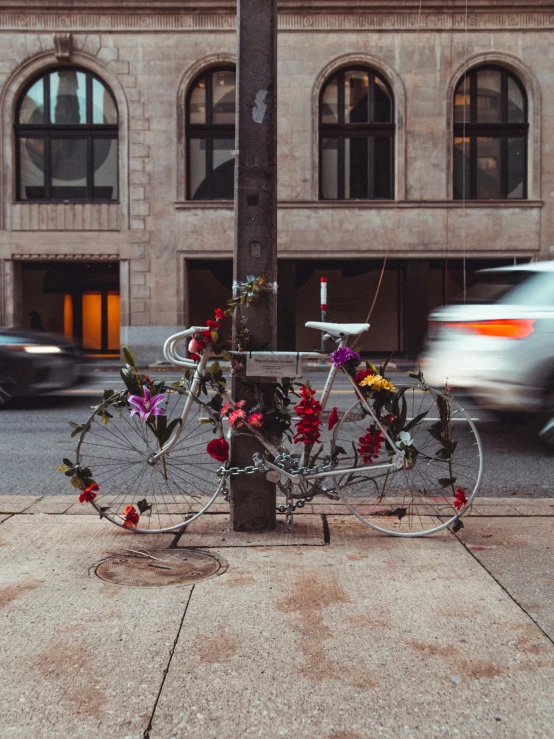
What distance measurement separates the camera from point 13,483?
20.4 feet

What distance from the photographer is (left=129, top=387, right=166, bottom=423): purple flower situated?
175 inches

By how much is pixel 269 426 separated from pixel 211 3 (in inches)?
813

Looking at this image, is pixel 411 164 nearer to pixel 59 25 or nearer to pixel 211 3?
pixel 211 3

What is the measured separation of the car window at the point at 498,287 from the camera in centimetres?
742

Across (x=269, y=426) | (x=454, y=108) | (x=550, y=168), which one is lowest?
(x=269, y=426)

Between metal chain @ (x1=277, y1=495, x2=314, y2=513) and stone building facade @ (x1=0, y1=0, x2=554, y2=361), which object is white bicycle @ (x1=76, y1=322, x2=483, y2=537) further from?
stone building facade @ (x1=0, y1=0, x2=554, y2=361)

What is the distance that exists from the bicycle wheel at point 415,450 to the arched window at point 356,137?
18.8 meters

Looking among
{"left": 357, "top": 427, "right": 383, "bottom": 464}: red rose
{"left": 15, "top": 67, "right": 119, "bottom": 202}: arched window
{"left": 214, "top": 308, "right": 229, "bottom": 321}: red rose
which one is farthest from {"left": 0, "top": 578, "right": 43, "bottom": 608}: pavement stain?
{"left": 15, "top": 67, "right": 119, "bottom": 202}: arched window

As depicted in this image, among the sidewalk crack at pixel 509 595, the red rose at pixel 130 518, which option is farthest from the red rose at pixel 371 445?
the red rose at pixel 130 518

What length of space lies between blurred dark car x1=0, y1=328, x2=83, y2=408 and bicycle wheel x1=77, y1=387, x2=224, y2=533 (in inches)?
182

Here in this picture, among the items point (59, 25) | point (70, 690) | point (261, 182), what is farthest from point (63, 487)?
point (59, 25)

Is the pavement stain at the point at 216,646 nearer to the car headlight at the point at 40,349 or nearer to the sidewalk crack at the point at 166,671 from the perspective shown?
the sidewalk crack at the point at 166,671

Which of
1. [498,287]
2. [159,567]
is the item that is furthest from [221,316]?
[498,287]

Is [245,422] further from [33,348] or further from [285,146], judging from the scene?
[285,146]
